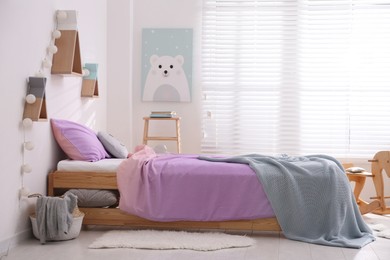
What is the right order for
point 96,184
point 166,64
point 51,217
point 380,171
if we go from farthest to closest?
point 166,64
point 380,171
point 96,184
point 51,217

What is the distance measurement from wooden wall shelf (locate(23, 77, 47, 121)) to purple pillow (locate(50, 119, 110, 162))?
0.45m

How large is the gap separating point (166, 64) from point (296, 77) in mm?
1309

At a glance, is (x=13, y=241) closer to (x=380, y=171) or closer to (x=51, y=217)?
(x=51, y=217)

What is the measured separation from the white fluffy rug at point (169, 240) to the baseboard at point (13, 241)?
47 cm

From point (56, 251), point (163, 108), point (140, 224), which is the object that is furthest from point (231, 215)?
point (163, 108)

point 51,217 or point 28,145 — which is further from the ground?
point 28,145

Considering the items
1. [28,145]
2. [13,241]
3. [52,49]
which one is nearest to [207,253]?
[13,241]

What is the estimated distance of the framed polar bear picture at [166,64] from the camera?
6.39 m

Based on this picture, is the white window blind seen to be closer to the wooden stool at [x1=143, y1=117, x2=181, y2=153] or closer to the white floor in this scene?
the wooden stool at [x1=143, y1=117, x2=181, y2=153]

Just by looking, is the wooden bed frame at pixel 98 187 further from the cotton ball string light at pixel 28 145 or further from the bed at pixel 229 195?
the cotton ball string light at pixel 28 145

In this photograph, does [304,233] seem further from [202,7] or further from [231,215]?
[202,7]

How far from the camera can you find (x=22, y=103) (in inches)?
159

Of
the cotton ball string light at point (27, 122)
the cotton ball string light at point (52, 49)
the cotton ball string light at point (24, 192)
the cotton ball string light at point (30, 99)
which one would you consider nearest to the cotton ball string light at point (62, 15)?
the cotton ball string light at point (52, 49)

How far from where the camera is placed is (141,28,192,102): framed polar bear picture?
252 inches
